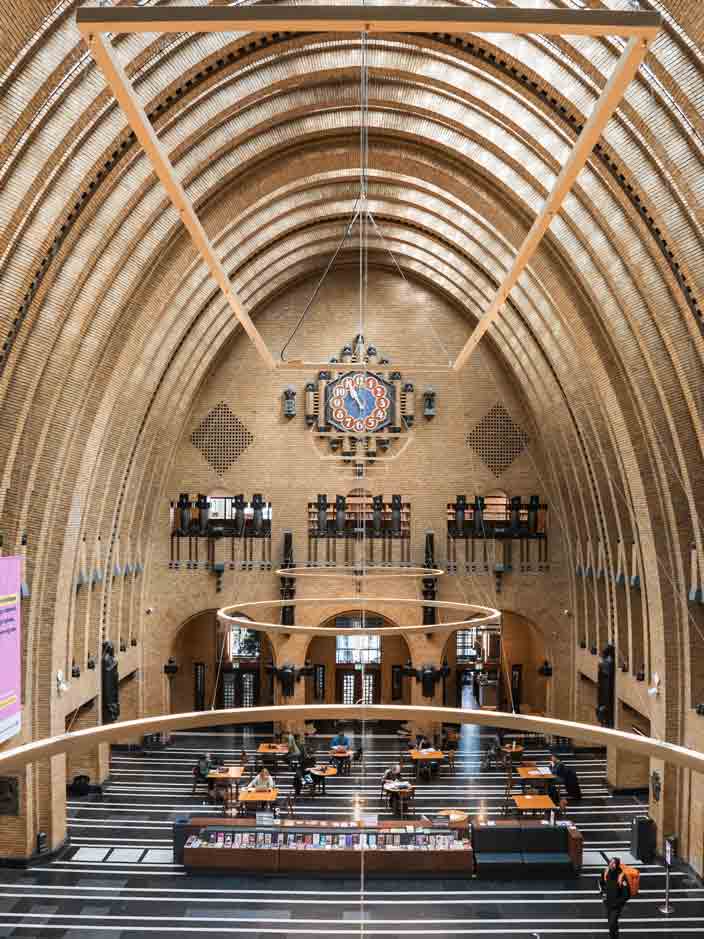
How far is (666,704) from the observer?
728 inches

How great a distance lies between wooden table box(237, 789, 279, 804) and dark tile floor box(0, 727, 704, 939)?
4.05 feet

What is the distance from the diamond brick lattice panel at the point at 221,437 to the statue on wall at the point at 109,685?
8.25 meters

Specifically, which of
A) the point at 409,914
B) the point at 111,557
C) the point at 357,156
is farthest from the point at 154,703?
the point at 357,156

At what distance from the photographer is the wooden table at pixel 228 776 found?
72.2ft

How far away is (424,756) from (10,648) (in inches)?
475

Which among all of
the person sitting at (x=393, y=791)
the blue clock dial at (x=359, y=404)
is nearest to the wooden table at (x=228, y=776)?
the person sitting at (x=393, y=791)

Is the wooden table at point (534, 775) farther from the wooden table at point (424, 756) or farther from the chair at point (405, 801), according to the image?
the chair at point (405, 801)

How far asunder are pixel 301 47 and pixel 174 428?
43.7 feet

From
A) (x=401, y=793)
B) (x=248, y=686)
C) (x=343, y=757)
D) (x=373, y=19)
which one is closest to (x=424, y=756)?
(x=343, y=757)

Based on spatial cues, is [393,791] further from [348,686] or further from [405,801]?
[348,686]

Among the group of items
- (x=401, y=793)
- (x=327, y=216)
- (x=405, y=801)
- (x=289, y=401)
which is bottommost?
(x=405, y=801)

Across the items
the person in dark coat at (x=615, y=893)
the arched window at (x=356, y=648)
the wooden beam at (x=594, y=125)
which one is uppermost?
the wooden beam at (x=594, y=125)

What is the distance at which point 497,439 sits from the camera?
30125 millimetres

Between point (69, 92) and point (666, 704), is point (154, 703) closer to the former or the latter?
point (666, 704)
